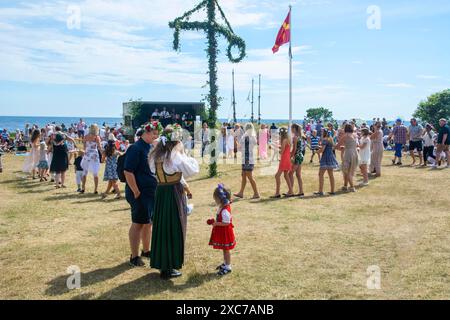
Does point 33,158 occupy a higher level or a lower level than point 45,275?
higher

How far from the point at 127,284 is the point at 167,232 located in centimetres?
88

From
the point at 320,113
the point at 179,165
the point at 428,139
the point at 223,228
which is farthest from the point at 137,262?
the point at 320,113

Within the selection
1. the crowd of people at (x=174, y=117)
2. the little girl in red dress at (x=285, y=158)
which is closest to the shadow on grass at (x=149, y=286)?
the little girl in red dress at (x=285, y=158)

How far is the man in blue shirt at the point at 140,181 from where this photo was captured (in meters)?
5.81

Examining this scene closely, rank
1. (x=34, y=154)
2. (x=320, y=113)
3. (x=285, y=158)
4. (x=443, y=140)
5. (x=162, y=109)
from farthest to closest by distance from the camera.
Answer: (x=320, y=113)
(x=162, y=109)
(x=443, y=140)
(x=34, y=154)
(x=285, y=158)

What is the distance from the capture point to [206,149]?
72.0 feet

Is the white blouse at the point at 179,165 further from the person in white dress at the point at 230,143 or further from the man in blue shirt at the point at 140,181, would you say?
the person in white dress at the point at 230,143

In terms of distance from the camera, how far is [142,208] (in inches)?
233

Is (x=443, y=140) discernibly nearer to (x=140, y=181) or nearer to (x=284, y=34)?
(x=284, y=34)

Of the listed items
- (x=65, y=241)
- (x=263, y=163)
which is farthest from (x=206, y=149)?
(x=65, y=241)

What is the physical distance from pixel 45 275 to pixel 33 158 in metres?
10.5
